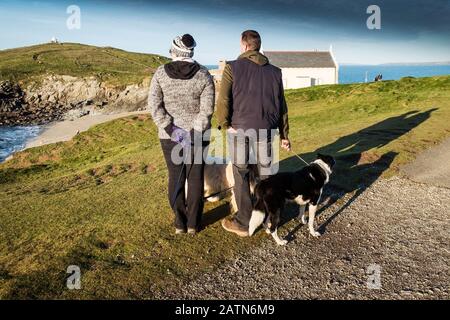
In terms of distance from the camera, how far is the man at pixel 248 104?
23.0 feet

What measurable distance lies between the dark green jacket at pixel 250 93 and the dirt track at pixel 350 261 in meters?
2.31

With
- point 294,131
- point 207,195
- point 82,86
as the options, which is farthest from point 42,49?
point 207,195

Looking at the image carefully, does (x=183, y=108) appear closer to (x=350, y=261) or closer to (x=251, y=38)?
(x=251, y=38)

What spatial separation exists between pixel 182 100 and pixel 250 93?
119 centimetres

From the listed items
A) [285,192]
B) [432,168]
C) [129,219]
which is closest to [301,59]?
[432,168]

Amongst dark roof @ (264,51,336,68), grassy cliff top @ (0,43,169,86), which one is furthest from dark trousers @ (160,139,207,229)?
grassy cliff top @ (0,43,169,86)

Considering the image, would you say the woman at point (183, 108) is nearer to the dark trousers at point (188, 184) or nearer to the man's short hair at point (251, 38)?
the dark trousers at point (188, 184)

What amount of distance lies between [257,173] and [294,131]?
15035 millimetres

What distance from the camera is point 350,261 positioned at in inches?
271

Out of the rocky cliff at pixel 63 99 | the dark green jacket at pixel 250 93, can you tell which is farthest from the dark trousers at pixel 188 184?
the rocky cliff at pixel 63 99

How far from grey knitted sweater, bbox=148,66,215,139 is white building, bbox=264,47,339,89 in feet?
207

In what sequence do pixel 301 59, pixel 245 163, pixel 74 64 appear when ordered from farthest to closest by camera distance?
1. pixel 74 64
2. pixel 301 59
3. pixel 245 163

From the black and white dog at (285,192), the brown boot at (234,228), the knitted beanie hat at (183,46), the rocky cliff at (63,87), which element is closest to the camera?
the knitted beanie hat at (183,46)
